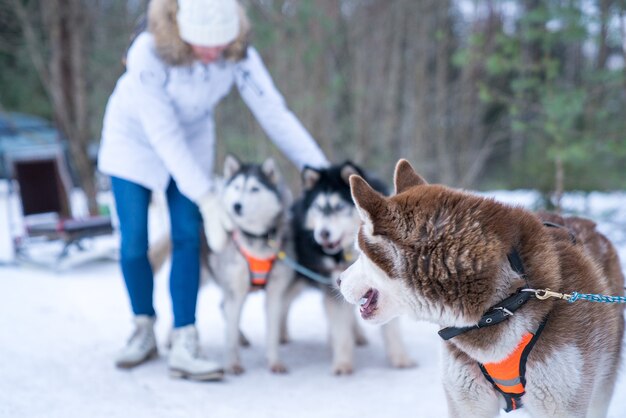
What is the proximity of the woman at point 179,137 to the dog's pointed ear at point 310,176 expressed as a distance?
0.08 meters

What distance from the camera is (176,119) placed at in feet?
10.3

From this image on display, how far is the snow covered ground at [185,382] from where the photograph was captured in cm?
273

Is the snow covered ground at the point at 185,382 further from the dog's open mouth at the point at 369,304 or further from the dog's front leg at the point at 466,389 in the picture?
the dog's open mouth at the point at 369,304

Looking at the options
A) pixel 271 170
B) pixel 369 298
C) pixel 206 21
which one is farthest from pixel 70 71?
pixel 369 298

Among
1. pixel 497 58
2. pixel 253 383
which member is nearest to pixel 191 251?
pixel 253 383

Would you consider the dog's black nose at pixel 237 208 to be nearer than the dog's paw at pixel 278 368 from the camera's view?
No

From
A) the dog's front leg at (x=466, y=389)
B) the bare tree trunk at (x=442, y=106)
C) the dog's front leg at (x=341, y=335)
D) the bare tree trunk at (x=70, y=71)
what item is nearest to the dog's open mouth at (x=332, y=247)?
the dog's front leg at (x=341, y=335)

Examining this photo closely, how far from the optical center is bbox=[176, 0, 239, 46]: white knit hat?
2.90 metres

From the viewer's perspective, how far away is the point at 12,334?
3803 mm

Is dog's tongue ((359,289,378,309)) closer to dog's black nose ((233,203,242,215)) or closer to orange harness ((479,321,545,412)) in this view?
orange harness ((479,321,545,412))

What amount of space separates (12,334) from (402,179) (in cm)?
313

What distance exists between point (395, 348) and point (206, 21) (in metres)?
2.11

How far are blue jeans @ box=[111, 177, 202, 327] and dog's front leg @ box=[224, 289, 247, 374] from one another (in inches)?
8.9

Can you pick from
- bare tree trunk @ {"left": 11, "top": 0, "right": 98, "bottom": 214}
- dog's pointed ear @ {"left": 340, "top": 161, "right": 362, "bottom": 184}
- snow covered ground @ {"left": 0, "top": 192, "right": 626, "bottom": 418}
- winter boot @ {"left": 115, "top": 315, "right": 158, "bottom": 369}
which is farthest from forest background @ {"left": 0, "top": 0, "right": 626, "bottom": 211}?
winter boot @ {"left": 115, "top": 315, "right": 158, "bottom": 369}
